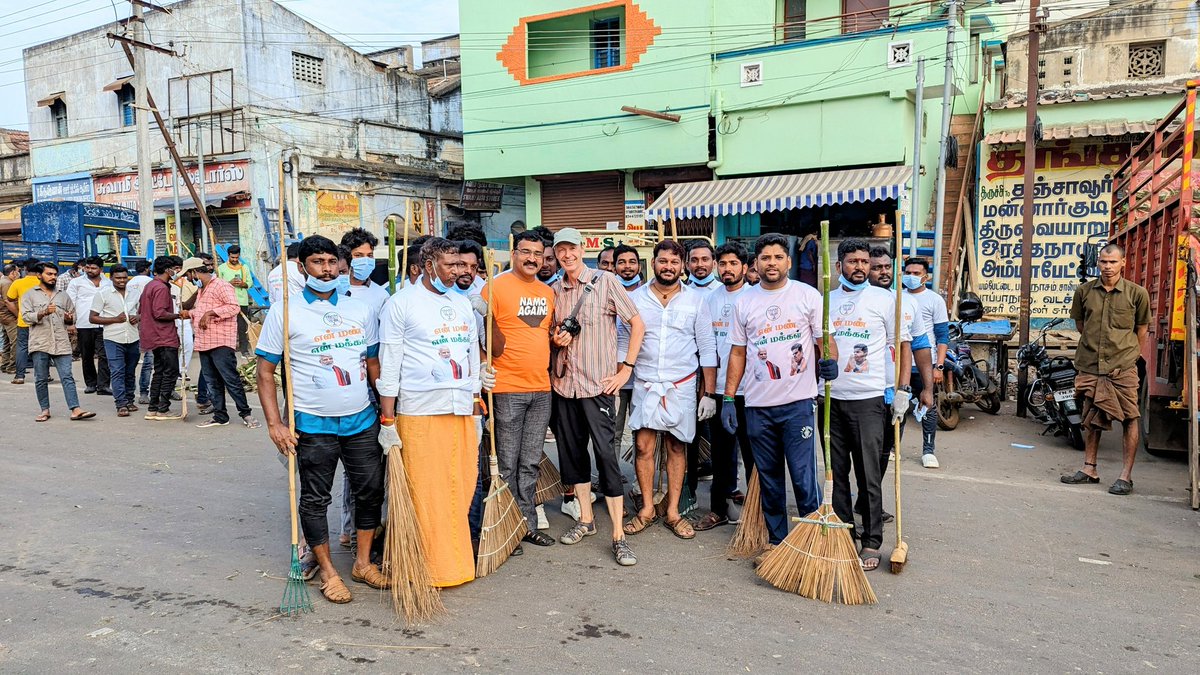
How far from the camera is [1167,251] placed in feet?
22.1

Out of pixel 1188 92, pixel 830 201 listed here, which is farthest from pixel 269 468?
pixel 830 201

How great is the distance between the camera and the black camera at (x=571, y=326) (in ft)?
16.5

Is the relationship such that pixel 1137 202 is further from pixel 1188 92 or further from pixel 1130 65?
pixel 1130 65

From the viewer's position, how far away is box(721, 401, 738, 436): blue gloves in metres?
5.03

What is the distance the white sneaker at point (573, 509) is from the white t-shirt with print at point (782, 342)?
55.9 inches

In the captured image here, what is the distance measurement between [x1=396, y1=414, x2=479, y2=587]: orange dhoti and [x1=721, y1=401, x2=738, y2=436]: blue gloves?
5.38 feet

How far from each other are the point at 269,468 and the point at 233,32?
18.3 meters

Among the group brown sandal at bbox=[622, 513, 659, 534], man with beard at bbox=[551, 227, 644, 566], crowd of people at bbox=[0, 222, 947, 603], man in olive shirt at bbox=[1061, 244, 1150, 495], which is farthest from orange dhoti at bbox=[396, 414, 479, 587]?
man in olive shirt at bbox=[1061, 244, 1150, 495]

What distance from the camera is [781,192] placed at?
1465 centimetres

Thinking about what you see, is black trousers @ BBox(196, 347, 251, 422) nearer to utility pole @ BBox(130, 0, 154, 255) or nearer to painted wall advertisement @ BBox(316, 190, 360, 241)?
utility pole @ BBox(130, 0, 154, 255)

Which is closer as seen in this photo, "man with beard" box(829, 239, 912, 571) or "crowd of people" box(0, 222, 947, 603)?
"crowd of people" box(0, 222, 947, 603)

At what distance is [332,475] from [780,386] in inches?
96.6

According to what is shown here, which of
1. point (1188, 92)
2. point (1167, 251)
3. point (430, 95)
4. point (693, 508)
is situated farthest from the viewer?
point (430, 95)

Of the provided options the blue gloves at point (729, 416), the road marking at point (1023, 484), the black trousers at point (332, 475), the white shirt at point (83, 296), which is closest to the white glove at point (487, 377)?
the black trousers at point (332, 475)
